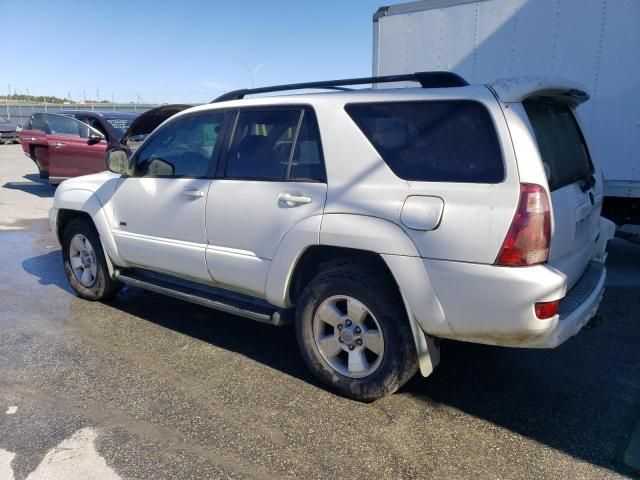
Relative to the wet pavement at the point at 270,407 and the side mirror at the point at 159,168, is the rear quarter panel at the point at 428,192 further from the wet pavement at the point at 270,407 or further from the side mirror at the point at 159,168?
the side mirror at the point at 159,168

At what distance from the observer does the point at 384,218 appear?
2996 mm

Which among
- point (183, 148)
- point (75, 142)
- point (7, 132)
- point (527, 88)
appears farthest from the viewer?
point (7, 132)

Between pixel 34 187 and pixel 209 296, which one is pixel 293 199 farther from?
pixel 34 187

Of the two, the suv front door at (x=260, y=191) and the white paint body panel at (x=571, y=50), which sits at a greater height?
the white paint body panel at (x=571, y=50)

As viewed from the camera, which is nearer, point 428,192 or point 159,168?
point 428,192

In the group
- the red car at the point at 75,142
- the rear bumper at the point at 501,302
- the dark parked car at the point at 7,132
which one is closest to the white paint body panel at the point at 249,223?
the rear bumper at the point at 501,302

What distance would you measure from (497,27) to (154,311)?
485 cm

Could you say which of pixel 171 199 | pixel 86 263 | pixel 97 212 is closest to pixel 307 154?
pixel 171 199

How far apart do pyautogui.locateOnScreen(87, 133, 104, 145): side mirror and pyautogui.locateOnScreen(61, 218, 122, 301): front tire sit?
6323 mm

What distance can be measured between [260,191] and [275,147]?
333mm

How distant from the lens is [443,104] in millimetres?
2941

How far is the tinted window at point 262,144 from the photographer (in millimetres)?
3590

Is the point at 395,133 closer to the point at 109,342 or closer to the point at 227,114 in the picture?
the point at 227,114

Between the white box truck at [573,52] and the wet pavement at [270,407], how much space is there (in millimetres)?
1771
